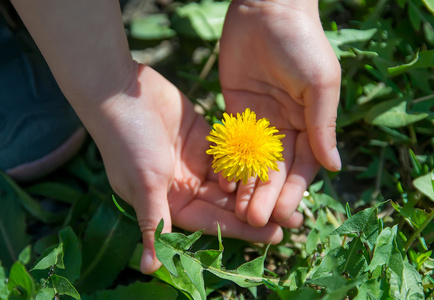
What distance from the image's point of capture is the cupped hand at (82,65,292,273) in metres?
1.58

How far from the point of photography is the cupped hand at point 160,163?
1.58 m

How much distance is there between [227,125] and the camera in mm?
1536

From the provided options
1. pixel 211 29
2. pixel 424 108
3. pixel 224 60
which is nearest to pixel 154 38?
pixel 211 29

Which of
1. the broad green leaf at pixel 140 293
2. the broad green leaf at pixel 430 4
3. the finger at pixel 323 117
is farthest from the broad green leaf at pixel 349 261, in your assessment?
the broad green leaf at pixel 430 4

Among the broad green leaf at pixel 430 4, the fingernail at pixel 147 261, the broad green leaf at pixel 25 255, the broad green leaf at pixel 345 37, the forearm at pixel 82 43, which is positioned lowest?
the broad green leaf at pixel 25 255

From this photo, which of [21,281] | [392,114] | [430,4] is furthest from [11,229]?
[430,4]

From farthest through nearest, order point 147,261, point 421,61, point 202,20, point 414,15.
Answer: point 202,20
point 414,15
point 421,61
point 147,261

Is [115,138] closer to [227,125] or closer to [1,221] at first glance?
[227,125]

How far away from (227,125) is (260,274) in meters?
0.51

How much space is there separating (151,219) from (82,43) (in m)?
0.65

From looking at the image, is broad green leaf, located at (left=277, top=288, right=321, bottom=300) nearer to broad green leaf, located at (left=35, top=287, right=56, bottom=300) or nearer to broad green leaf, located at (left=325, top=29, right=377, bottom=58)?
broad green leaf, located at (left=35, top=287, right=56, bottom=300)

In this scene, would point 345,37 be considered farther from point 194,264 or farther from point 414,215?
point 194,264

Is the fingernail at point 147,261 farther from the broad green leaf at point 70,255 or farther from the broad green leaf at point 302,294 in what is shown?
the broad green leaf at point 302,294

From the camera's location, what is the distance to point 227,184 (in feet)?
5.72
